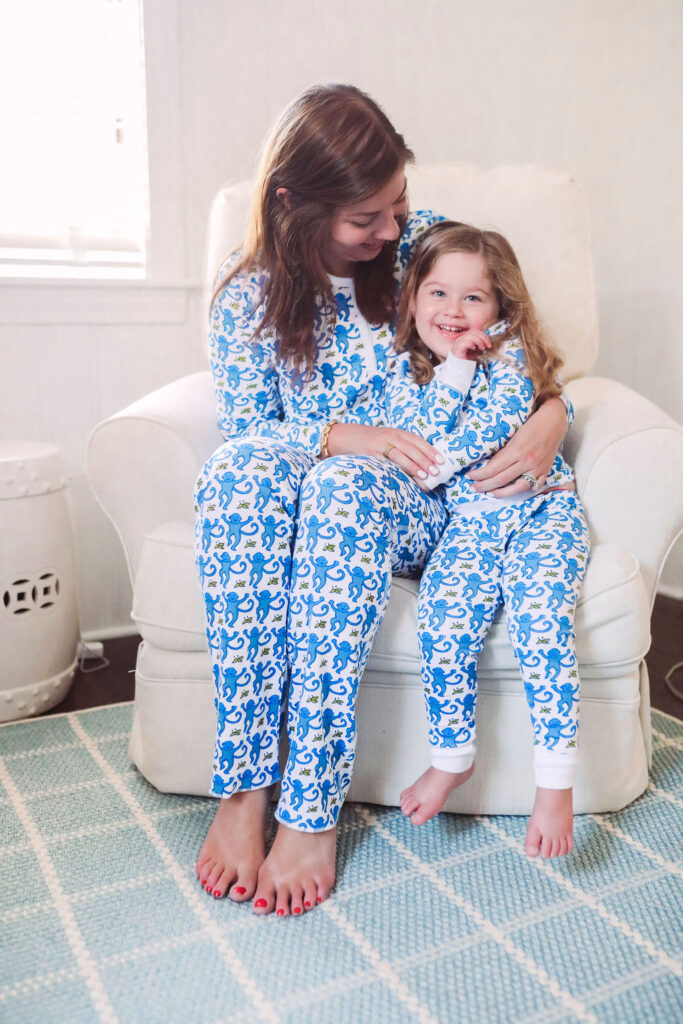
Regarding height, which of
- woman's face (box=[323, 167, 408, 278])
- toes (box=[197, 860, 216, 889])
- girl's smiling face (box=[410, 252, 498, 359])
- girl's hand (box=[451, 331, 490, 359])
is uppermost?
woman's face (box=[323, 167, 408, 278])

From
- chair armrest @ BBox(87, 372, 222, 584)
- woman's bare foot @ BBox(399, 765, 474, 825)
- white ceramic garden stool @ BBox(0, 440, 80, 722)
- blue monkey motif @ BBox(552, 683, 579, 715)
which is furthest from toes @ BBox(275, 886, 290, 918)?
white ceramic garden stool @ BBox(0, 440, 80, 722)

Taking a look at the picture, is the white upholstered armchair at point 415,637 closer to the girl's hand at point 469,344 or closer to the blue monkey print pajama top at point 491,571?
the blue monkey print pajama top at point 491,571

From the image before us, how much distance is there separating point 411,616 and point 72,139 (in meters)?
1.34

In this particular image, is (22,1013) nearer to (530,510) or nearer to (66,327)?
(530,510)

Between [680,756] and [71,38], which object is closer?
[680,756]

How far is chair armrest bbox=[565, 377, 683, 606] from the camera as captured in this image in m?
1.34

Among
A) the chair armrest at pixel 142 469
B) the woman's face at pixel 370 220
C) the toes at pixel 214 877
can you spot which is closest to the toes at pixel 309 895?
the toes at pixel 214 877

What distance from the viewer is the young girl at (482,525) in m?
1.17

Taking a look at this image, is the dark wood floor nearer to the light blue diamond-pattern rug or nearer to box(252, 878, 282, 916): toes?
the light blue diamond-pattern rug

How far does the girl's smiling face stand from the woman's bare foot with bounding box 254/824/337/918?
2.40 ft

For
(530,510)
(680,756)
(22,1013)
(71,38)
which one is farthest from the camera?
(71,38)

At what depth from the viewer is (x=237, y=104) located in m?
2.03

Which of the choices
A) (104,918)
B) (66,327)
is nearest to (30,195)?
(66,327)

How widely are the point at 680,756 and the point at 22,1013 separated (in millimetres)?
1041
